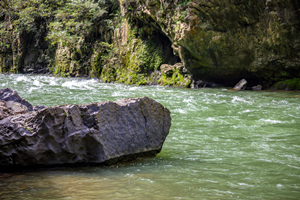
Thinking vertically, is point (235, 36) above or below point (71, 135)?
above

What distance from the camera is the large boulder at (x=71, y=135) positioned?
145 inches

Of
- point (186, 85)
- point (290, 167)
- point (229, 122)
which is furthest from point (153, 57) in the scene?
point (290, 167)

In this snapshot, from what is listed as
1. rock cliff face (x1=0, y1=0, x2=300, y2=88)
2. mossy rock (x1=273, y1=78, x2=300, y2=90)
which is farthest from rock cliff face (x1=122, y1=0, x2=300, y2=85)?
mossy rock (x1=273, y1=78, x2=300, y2=90)

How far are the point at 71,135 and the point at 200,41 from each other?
1197cm

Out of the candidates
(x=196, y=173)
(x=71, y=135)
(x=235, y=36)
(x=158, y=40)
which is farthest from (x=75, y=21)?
(x=196, y=173)

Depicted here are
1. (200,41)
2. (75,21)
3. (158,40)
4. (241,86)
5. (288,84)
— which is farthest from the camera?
(75,21)

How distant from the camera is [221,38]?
14688mm

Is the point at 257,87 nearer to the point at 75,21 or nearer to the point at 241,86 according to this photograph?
the point at 241,86

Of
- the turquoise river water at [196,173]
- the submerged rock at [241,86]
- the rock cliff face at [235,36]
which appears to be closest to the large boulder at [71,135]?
the turquoise river water at [196,173]

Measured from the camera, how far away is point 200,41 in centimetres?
1492

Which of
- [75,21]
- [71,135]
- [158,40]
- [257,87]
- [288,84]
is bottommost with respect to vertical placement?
[71,135]

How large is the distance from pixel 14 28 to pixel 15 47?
196cm

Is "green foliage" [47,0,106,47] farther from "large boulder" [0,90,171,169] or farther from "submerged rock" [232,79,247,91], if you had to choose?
"large boulder" [0,90,171,169]

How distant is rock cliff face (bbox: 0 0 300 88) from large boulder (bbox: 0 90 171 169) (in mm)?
5765
